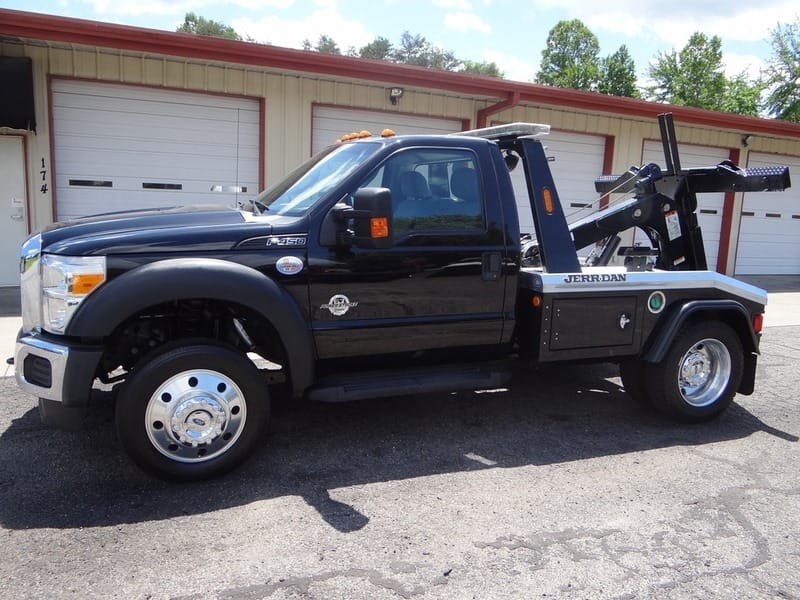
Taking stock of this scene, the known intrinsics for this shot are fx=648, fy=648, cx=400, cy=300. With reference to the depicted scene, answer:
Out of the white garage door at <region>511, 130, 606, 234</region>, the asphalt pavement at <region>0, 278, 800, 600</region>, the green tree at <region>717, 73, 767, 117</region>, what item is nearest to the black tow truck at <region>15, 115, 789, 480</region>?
the asphalt pavement at <region>0, 278, 800, 600</region>

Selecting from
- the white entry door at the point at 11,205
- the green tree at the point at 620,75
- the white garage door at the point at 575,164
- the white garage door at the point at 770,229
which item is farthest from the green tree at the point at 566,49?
the white entry door at the point at 11,205

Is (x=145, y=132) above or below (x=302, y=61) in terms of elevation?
below

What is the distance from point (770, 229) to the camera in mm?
15922

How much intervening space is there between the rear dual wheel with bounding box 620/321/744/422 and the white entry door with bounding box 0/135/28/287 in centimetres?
901

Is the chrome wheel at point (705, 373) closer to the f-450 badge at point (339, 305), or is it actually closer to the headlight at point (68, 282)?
the f-450 badge at point (339, 305)

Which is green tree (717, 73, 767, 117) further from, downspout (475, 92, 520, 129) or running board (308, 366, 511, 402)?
running board (308, 366, 511, 402)

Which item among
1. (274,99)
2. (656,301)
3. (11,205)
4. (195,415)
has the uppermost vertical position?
(274,99)

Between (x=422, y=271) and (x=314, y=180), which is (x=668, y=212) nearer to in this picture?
(x=422, y=271)

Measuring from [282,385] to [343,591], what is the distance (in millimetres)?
2717

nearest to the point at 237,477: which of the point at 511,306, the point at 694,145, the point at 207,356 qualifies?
the point at 207,356

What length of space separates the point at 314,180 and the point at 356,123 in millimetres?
7414

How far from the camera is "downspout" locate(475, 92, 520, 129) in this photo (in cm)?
1127

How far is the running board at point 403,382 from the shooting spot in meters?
4.10

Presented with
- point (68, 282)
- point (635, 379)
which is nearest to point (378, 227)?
point (68, 282)
